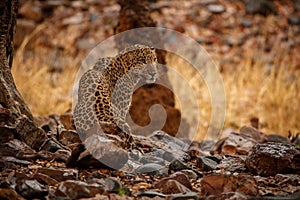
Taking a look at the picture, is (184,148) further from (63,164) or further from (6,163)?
(6,163)

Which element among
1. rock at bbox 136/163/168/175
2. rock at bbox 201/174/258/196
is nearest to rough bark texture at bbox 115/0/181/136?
rock at bbox 136/163/168/175

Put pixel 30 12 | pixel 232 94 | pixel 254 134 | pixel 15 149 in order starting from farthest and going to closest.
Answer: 1. pixel 30 12
2. pixel 232 94
3. pixel 254 134
4. pixel 15 149

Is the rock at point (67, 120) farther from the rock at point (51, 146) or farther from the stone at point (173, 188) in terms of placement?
the stone at point (173, 188)

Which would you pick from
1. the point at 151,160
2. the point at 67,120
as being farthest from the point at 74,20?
the point at 151,160

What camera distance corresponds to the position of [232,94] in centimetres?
928

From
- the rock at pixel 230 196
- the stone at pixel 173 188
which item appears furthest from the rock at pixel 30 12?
the rock at pixel 230 196

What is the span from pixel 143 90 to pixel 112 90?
7.67 feet

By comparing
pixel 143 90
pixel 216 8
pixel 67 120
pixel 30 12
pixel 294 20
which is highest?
pixel 216 8

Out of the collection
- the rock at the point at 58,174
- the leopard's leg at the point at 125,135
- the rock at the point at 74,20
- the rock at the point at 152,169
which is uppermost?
the rock at the point at 74,20

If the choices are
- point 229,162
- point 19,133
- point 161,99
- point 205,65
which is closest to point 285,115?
point 205,65

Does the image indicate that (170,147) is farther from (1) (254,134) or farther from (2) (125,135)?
(1) (254,134)

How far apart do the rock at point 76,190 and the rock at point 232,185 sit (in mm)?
683

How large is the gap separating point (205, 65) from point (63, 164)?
22.3 feet

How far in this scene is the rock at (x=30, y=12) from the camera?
41.4 feet
